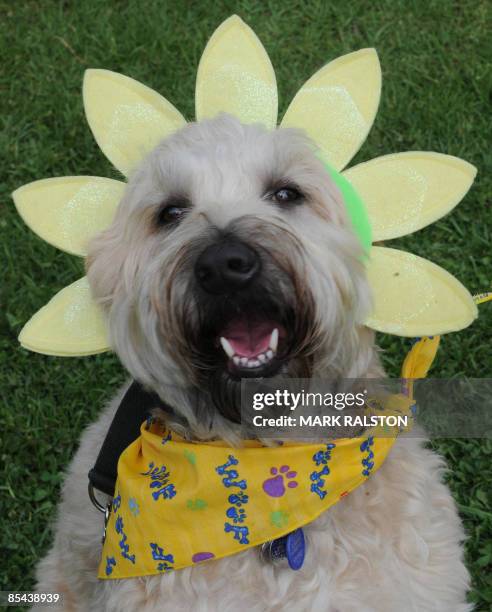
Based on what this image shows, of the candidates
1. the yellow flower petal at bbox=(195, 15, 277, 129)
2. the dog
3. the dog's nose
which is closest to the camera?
the dog's nose

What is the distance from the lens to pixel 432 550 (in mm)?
2596

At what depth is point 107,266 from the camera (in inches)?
98.6

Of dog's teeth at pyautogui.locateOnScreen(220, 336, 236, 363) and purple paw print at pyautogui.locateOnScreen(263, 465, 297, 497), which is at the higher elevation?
dog's teeth at pyautogui.locateOnScreen(220, 336, 236, 363)

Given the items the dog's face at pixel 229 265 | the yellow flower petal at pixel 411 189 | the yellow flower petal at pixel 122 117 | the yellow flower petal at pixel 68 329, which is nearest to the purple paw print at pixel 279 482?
the dog's face at pixel 229 265

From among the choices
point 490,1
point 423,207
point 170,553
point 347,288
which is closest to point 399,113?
point 490,1

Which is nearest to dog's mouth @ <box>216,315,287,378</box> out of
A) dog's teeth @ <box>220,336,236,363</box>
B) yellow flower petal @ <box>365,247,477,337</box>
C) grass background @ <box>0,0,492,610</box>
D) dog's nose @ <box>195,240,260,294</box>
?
dog's teeth @ <box>220,336,236,363</box>

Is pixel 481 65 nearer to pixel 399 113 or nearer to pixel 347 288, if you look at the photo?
pixel 399 113

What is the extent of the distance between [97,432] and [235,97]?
1467 mm

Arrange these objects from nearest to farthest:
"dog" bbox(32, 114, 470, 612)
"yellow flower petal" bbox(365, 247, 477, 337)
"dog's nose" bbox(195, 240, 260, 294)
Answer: "dog's nose" bbox(195, 240, 260, 294)
"dog" bbox(32, 114, 470, 612)
"yellow flower petal" bbox(365, 247, 477, 337)

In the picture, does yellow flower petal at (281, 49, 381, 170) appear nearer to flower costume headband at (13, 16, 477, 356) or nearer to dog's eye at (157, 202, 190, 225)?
flower costume headband at (13, 16, 477, 356)

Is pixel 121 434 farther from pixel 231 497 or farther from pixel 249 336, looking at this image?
pixel 249 336

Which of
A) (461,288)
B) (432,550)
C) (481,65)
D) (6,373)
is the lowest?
(6,373)

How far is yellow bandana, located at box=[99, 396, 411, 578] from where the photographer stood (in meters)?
2.46

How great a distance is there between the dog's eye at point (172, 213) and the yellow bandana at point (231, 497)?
715mm
